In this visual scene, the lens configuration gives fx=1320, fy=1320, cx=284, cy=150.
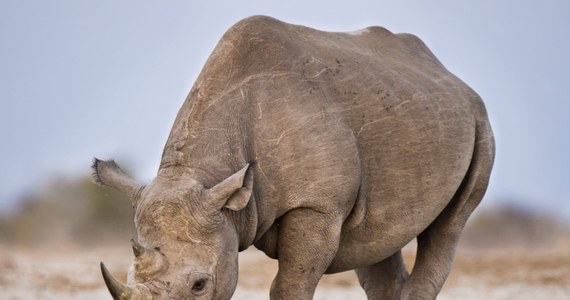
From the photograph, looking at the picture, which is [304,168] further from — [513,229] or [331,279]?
[513,229]

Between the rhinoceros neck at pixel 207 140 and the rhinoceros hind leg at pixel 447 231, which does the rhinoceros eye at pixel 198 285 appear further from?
the rhinoceros hind leg at pixel 447 231

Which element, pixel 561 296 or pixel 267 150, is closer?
pixel 267 150

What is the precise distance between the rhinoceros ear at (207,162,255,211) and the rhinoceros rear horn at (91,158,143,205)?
0.78 m

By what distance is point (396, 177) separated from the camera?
1092cm

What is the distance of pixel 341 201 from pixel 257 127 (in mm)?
864

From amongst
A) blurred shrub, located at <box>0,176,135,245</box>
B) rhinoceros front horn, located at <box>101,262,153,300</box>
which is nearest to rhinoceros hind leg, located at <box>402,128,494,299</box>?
rhinoceros front horn, located at <box>101,262,153,300</box>

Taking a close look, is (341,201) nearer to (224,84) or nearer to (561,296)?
(224,84)

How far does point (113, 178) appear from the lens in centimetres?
995

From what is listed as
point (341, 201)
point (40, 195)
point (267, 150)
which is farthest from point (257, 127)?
point (40, 195)

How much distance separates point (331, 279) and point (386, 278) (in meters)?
9.49

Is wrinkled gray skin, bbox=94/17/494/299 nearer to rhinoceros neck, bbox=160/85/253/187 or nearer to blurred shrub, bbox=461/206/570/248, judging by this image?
rhinoceros neck, bbox=160/85/253/187

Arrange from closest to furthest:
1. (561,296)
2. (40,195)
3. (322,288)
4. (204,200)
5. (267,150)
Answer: (204,200), (267,150), (561,296), (322,288), (40,195)

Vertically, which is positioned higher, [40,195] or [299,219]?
[40,195]

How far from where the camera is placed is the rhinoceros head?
29.1 feet
